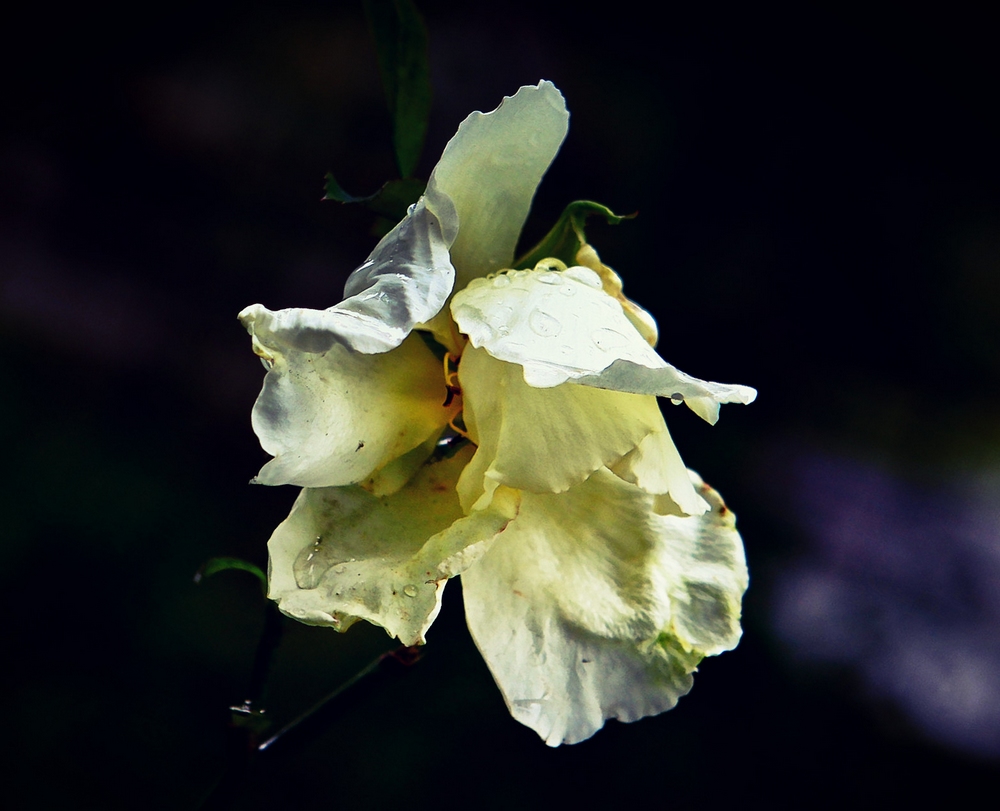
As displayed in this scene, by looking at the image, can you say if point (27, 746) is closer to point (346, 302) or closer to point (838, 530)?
point (346, 302)

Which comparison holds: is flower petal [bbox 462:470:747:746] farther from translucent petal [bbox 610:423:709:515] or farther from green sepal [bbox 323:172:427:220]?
green sepal [bbox 323:172:427:220]

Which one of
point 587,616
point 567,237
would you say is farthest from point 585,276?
point 587,616

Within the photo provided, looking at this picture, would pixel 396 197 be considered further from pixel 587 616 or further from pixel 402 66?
pixel 587 616

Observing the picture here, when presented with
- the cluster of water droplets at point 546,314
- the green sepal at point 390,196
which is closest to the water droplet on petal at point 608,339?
the cluster of water droplets at point 546,314

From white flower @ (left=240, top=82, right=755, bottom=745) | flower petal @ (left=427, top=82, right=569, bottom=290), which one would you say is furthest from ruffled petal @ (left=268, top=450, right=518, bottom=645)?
flower petal @ (left=427, top=82, right=569, bottom=290)

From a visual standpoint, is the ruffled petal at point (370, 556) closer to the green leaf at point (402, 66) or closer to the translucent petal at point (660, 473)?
the translucent petal at point (660, 473)

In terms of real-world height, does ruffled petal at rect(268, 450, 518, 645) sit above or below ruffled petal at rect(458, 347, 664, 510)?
below
